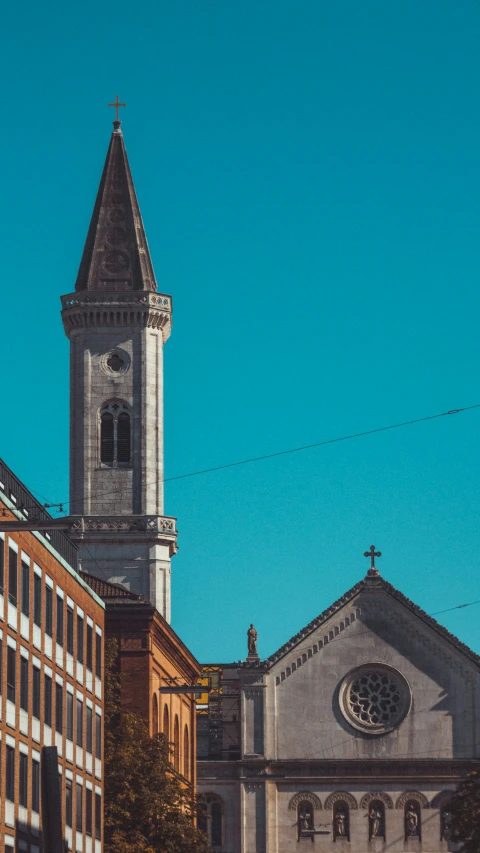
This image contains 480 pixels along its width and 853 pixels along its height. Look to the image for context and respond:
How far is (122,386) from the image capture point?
11875 cm

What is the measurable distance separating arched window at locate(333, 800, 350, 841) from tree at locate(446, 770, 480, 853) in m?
28.3

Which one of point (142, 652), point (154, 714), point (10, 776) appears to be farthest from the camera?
point (154, 714)

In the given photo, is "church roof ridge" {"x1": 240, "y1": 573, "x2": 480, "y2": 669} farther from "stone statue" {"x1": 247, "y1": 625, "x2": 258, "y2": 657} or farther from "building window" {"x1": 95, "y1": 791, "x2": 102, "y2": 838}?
"building window" {"x1": 95, "y1": 791, "x2": 102, "y2": 838}

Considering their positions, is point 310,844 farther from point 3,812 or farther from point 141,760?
point 3,812

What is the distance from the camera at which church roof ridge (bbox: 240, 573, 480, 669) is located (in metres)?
119

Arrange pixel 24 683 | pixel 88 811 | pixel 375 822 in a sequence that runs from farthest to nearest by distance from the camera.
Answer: pixel 375 822, pixel 88 811, pixel 24 683

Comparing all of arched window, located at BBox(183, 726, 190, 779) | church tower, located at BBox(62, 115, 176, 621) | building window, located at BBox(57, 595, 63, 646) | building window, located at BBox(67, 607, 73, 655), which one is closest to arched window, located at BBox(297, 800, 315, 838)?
church tower, located at BBox(62, 115, 176, 621)

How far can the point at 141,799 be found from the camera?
236 feet

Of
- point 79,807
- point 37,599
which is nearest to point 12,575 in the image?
point 37,599

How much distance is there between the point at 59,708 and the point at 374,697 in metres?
57.4

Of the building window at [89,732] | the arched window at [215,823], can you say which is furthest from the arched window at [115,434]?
the building window at [89,732]

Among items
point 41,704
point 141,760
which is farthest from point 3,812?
point 141,760

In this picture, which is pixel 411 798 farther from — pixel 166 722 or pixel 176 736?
pixel 166 722

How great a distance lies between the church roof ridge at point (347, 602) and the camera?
119 m
